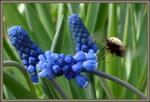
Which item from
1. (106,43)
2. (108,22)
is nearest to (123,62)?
(108,22)

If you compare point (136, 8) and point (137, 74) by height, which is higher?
point (136, 8)

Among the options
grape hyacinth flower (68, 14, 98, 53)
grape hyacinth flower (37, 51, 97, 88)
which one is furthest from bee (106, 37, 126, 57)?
grape hyacinth flower (37, 51, 97, 88)

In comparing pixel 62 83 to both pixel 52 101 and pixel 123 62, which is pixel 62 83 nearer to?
pixel 52 101

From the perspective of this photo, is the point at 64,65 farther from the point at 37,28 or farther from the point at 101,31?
the point at 37,28

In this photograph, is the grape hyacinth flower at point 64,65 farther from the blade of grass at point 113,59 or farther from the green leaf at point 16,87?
the blade of grass at point 113,59

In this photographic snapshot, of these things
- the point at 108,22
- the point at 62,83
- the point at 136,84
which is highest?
the point at 108,22

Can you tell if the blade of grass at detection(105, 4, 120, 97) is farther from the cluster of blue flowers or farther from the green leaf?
the cluster of blue flowers

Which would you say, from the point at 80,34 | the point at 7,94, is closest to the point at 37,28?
the point at 7,94
